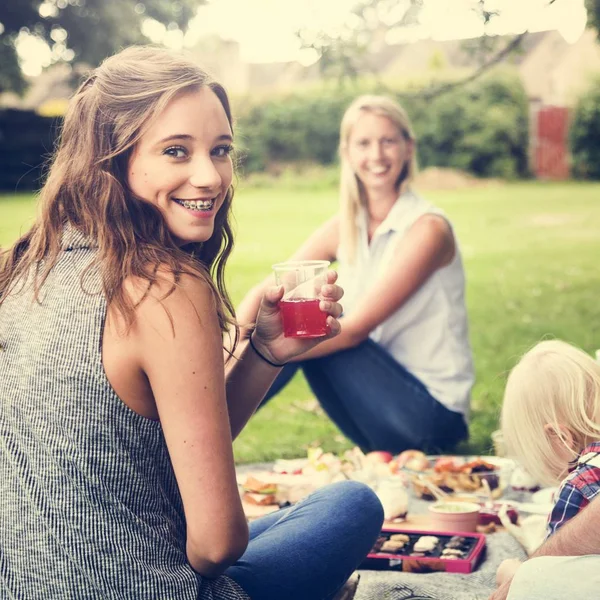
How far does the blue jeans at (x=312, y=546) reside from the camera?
84.4 inches

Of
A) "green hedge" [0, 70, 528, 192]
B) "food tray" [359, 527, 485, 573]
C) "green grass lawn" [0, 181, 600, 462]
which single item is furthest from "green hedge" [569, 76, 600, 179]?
"food tray" [359, 527, 485, 573]

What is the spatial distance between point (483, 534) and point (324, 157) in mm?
19583

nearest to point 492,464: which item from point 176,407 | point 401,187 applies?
point 401,187

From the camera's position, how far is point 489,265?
11281mm

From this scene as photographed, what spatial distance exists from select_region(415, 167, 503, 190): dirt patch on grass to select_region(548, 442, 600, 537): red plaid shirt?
17.4 meters

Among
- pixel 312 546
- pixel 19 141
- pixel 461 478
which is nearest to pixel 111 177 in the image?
pixel 312 546

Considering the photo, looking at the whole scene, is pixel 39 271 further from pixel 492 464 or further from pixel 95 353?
pixel 492 464

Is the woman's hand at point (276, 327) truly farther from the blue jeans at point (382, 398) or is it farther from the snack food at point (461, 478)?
the blue jeans at point (382, 398)

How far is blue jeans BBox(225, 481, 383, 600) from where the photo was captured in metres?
2.14

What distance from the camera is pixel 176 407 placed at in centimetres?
180

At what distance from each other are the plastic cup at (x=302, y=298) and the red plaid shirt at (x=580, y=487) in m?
0.73

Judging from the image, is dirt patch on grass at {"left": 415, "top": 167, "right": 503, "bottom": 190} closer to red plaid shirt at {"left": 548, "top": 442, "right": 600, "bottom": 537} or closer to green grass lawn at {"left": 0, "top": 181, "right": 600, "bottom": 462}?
green grass lawn at {"left": 0, "top": 181, "right": 600, "bottom": 462}

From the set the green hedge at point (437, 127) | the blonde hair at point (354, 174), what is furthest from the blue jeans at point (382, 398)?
the green hedge at point (437, 127)

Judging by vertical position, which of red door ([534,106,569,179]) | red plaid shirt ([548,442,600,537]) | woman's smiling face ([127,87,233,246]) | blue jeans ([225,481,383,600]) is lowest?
red door ([534,106,569,179])
